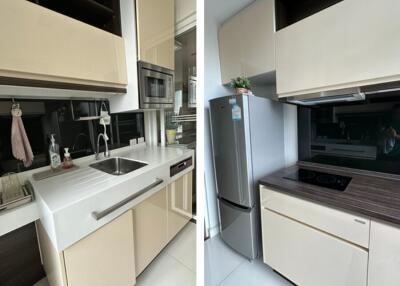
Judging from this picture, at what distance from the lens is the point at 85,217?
2.80 ft

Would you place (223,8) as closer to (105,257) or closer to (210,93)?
(210,93)

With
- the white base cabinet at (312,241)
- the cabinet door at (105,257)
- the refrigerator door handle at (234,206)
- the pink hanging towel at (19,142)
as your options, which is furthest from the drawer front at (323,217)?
the pink hanging towel at (19,142)

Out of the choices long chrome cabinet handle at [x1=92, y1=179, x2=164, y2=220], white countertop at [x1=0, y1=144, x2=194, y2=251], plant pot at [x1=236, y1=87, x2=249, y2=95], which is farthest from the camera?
plant pot at [x1=236, y1=87, x2=249, y2=95]

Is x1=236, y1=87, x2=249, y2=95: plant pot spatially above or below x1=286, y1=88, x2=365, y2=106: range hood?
above

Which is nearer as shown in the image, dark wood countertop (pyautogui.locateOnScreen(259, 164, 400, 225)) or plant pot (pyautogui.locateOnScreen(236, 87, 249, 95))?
dark wood countertop (pyautogui.locateOnScreen(259, 164, 400, 225))

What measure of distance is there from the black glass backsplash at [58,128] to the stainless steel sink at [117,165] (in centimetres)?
14

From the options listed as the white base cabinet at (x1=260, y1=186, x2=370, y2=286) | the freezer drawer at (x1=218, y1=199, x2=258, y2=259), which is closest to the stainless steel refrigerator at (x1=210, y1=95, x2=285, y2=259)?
the freezer drawer at (x1=218, y1=199, x2=258, y2=259)

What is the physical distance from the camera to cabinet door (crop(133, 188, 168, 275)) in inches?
46.9

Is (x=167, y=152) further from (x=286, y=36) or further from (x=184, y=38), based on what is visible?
(x=286, y=36)

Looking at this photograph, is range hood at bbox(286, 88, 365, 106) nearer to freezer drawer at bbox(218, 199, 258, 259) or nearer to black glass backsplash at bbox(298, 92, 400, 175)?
black glass backsplash at bbox(298, 92, 400, 175)

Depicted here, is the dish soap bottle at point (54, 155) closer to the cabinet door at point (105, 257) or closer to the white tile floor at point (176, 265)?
the cabinet door at point (105, 257)

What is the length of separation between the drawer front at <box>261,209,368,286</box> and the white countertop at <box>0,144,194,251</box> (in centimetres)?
80

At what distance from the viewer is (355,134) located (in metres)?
1.40

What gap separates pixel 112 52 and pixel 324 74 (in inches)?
54.0
